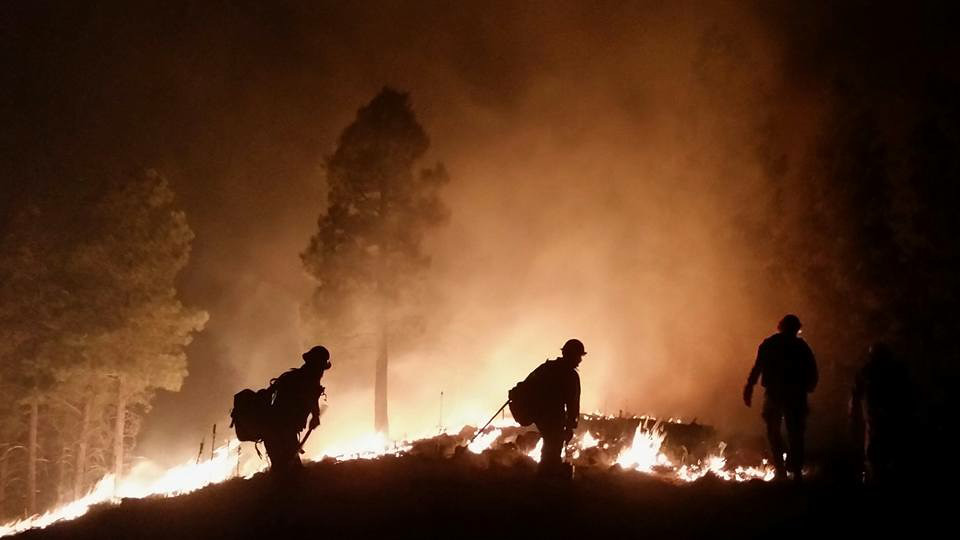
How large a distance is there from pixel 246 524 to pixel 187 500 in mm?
2242

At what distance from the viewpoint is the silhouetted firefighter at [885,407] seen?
364 inches

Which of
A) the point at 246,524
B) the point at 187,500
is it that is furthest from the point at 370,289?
the point at 246,524

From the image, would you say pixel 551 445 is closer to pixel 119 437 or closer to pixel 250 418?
pixel 250 418

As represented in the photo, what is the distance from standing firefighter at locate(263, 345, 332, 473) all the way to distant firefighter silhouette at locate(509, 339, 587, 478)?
115 inches

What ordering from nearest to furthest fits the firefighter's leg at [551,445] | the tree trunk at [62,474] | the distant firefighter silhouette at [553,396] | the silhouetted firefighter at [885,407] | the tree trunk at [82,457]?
the silhouetted firefighter at [885,407], the distant firefighter silhouette at [553,396], the firefighter's leg at [551,445], the tree trunk at [82,457], the tree trunk at [62,474]

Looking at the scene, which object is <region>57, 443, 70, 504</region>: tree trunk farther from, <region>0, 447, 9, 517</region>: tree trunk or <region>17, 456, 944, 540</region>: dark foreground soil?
<region>17, 456, 944, 540</region>: dark foreground soil

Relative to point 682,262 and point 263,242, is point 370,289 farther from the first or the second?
point 263,242

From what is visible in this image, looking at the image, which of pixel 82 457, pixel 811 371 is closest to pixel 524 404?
pixel 811 371

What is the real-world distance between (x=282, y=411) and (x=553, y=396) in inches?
154

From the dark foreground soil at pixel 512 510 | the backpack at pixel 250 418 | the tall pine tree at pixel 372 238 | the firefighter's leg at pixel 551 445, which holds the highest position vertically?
the tall pine tree at pixel 372 238

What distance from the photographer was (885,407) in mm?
9273

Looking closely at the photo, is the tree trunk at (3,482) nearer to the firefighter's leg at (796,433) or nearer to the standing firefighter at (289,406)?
the standing firefighter at (289,406)

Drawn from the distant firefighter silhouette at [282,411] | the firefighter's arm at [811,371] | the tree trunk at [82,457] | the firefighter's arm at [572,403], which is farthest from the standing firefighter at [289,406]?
the tree trunk at [82,457]

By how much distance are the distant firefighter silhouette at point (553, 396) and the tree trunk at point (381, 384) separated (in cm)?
1263
